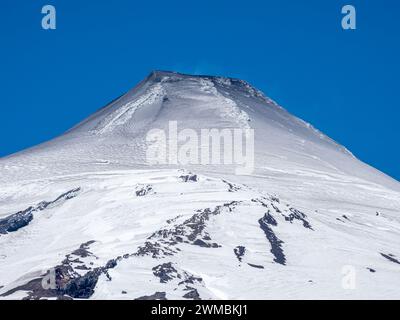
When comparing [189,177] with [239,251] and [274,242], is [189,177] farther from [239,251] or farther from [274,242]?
[239,251]

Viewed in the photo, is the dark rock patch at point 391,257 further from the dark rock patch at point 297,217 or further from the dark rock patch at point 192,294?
the dark rock patch at point 192,294

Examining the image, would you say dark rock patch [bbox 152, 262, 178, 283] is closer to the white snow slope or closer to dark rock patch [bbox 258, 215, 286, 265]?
the white snow slope

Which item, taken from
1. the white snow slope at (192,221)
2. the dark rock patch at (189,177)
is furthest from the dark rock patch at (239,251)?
the dark rock patch at (189,177)

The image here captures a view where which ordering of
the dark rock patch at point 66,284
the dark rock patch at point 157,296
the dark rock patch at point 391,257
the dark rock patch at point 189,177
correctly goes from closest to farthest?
the dark rock patch at point 157,296
the dark rock patch at point 66,284
the dark rock patch at point 391,257
the dark rock patch at point 189,177

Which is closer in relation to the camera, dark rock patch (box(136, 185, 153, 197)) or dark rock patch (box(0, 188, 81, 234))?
dark rock patch (box(0, 188, 81, 234))

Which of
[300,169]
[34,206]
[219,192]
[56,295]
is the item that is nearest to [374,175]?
[300,169]

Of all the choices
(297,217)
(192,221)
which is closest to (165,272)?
(192,221)

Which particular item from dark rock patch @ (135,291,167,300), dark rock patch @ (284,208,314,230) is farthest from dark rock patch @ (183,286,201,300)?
dark rock patch @ (284,208,314,230)

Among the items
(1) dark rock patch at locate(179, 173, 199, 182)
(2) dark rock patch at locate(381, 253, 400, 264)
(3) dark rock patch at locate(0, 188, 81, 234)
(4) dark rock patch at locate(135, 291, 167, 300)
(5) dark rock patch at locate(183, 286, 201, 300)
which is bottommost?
(2) dark rock patch at locate(381, 253, 400, 264)
